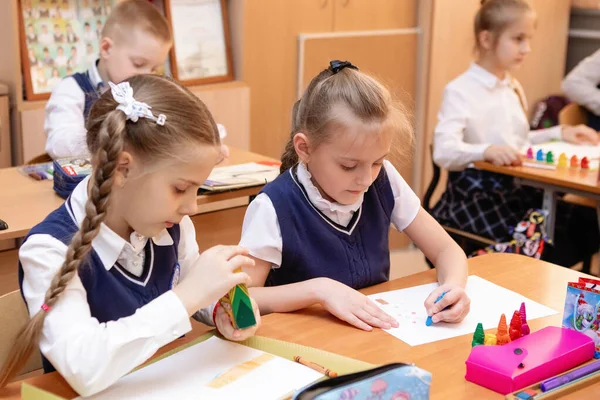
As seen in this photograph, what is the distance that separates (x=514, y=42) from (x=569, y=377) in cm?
207

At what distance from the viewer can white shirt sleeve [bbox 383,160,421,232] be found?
187cm

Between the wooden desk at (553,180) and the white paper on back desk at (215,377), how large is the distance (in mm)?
1620

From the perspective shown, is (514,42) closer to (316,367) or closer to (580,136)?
(580,136)

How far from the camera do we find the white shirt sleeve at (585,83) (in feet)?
12.1

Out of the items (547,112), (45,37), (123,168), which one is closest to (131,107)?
(123,168)

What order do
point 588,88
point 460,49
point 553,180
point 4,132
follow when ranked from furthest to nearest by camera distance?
point 460,49
point 588,88
point 4,132
point 553,180

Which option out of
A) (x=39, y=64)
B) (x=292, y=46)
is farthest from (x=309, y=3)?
(x=39, y=64)

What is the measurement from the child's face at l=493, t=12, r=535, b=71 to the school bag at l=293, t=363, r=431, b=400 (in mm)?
2261

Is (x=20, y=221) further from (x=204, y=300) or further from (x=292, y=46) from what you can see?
(x=292, y=46)

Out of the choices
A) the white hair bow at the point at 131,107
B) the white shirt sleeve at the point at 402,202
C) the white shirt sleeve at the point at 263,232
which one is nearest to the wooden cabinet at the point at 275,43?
the white shirt sleeve at the point at 402,202

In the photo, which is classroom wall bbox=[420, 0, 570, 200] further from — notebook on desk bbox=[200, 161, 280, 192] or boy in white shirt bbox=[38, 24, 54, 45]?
boy in white shirt bbox=[38, 24, 54, 45]

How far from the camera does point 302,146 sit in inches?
68.4

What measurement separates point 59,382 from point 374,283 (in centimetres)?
79

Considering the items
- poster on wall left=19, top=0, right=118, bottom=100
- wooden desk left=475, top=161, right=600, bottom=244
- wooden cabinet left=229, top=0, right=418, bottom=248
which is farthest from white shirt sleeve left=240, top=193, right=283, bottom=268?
wooden cabinet left=229, top=0, right=418, bottom=248
